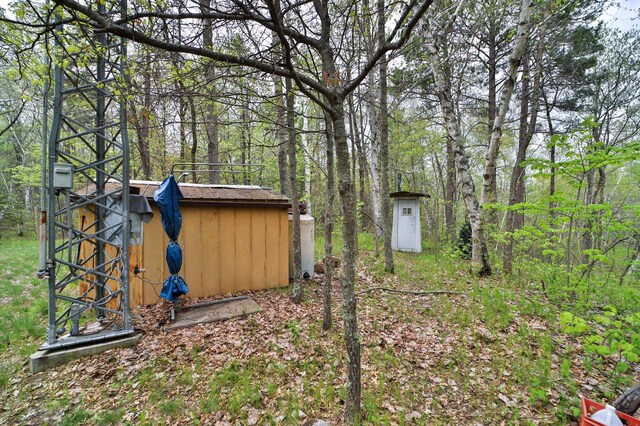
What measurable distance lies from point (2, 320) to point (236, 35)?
626 centimetres

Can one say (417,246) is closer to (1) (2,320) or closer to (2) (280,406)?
(2) (280,406)

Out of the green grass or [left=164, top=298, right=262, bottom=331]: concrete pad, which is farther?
[left=164, top=298, right=262, bottom=331]: concrete pad

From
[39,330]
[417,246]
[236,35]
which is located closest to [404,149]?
[417,246]

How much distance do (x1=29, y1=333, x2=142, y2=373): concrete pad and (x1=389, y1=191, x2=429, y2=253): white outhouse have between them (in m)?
8.47

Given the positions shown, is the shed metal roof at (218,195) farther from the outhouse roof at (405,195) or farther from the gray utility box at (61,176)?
the outhouse roof at (405,195)

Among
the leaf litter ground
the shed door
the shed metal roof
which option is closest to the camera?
the leaf litter ground

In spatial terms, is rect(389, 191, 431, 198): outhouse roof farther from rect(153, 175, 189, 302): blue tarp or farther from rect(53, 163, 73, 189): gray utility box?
rect(53, 163, 73, 189): gray utility box

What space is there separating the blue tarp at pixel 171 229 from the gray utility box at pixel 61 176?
3.40ft

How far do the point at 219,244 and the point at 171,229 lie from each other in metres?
1.29

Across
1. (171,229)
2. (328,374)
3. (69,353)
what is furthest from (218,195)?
(328,374)

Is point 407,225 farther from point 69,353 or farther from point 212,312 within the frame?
point 69,353

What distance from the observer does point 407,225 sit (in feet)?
32.6

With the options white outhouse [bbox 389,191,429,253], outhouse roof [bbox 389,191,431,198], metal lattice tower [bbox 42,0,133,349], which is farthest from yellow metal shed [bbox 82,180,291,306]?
white outhouse [bbox 389,191,429,253]

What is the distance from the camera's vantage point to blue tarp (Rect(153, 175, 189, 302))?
13.8 ft
